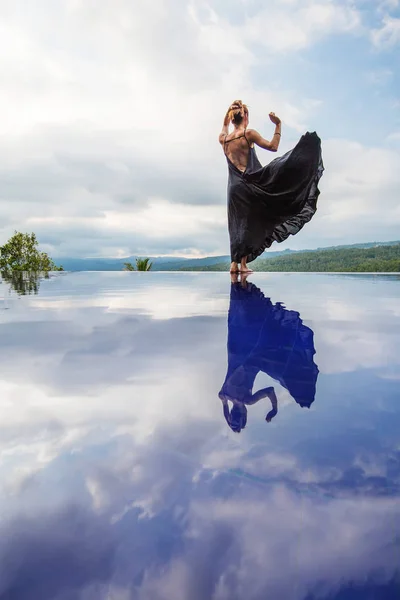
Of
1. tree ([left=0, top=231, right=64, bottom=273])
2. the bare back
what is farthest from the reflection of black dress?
tree ([left=0, top=231, right=64, bottom=273])

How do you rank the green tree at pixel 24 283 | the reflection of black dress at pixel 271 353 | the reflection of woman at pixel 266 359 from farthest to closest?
the green tree at pixel 24 283, the reflection of black dress at pixel 271 353, the reflection of woman at pixel 266 359

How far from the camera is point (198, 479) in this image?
73cm

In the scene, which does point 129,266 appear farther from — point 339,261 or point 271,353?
point 271,353

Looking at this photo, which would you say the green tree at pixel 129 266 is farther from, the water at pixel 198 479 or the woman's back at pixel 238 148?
the water at pixel 198 479

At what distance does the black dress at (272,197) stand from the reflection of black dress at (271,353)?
2771 millimetres

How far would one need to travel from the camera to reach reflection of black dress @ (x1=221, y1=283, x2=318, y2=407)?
1250mm

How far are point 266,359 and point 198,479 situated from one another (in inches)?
35.0

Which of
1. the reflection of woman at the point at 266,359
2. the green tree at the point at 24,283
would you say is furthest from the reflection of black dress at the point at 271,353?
the green tree at the point at 24,283

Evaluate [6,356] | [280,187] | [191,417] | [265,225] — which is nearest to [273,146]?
[280,187]

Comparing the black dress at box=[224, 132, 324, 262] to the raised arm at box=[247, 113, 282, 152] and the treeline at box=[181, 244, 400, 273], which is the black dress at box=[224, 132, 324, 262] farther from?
the treeline at box=[181, 244, 400, 273]

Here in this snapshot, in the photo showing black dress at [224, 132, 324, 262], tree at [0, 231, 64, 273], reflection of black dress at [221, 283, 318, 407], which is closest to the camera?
reflection of black dress at [221, 283, 318, 407]

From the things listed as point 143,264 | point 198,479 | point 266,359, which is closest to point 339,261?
point 143,264

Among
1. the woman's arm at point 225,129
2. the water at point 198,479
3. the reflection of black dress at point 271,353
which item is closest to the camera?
the water at point 198,479

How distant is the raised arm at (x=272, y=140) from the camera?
16.2ft
